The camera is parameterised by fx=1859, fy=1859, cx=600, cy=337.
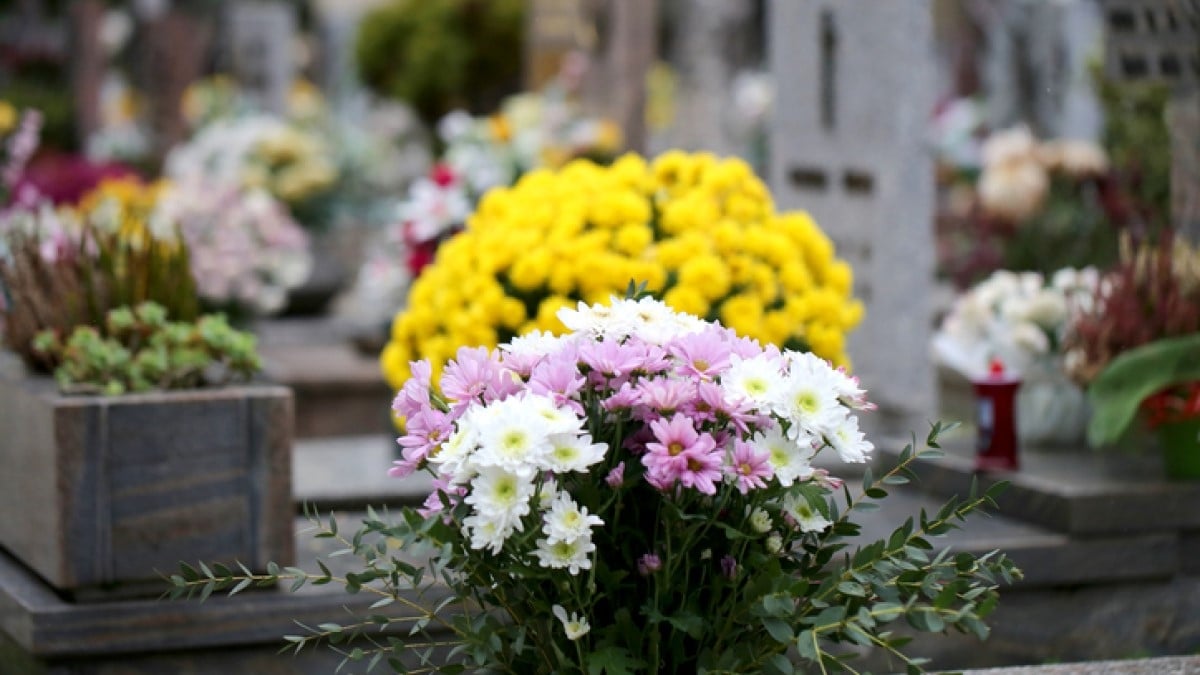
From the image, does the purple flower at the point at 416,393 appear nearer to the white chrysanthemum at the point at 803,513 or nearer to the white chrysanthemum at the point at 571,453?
the white chrysanthemum at the point at 571,453

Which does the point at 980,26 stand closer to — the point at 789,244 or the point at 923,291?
the point at 923,291

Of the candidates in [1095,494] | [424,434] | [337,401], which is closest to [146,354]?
[424,434]

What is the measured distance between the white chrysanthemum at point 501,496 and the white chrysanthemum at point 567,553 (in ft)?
0.15

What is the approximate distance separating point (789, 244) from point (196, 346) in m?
1.44

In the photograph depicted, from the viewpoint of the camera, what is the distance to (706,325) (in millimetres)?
2518

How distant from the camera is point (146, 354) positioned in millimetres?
3781

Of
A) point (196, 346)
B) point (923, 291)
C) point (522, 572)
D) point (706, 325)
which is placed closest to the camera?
point (522, 572)

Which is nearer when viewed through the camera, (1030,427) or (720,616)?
(720,616)

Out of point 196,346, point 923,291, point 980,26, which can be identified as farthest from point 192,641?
point 980,26

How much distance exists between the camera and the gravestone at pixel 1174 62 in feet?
16.5

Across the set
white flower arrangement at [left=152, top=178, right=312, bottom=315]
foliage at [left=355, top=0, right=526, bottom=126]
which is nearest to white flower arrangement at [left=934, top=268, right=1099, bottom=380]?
white flower arrangement at [left=152, top=178, right=312, bottom=315]

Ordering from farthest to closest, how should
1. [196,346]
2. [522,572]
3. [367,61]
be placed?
[367,61]
[196,346]
[522,572]

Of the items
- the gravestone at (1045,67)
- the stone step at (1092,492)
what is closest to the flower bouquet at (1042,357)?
the stone step at (1092,492)

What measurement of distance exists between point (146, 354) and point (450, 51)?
1242 cm
